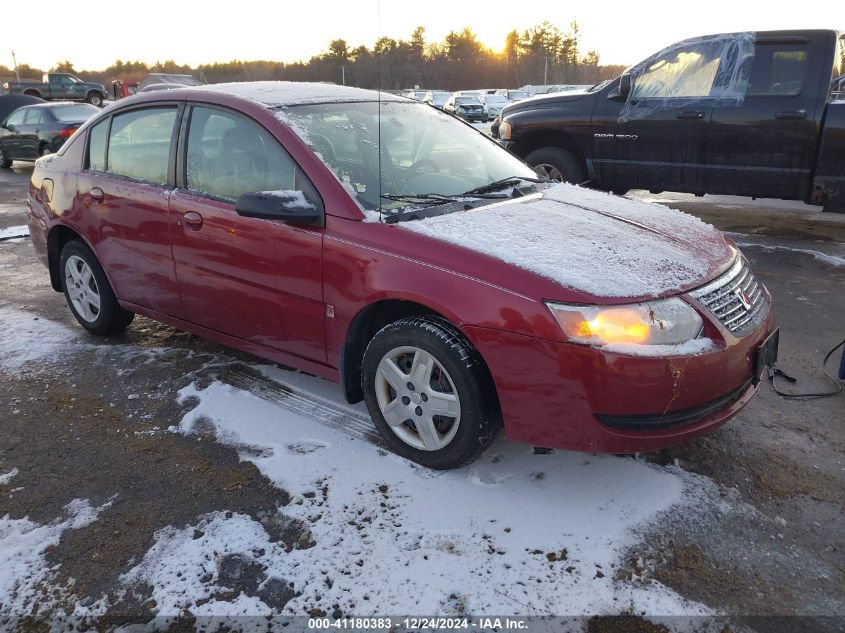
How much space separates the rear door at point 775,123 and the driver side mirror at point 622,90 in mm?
926

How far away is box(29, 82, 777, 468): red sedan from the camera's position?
94.3 inches

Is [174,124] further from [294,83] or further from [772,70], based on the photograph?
[772,70]

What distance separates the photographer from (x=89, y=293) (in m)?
4.31

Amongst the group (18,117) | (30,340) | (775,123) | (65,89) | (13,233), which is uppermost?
(65,89)

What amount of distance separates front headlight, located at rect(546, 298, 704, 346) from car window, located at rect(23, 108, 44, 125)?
15.4m

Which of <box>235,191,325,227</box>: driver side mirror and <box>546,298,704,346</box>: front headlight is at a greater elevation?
<box>235,191,325,227</box>: driver side mirror

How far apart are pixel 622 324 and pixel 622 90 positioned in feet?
17.5

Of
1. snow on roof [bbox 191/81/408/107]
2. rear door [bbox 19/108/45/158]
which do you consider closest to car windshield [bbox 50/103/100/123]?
rear door [bbox 19/108/45/158]

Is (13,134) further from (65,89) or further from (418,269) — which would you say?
(65,89)

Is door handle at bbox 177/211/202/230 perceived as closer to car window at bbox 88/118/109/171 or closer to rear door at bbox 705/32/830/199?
car window at bbox 88/118/109/171

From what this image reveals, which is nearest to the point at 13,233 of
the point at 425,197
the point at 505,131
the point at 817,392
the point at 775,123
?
the point at 505,131

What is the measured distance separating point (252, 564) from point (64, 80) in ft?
128

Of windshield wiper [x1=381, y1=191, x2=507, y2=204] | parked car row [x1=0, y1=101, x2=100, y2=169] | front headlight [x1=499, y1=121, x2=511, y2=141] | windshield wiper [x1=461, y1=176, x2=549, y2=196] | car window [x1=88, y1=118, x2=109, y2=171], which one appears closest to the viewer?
windshield wiper [x1=381, y1=191, x2=507, y2=204]

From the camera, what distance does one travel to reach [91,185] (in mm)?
3986
